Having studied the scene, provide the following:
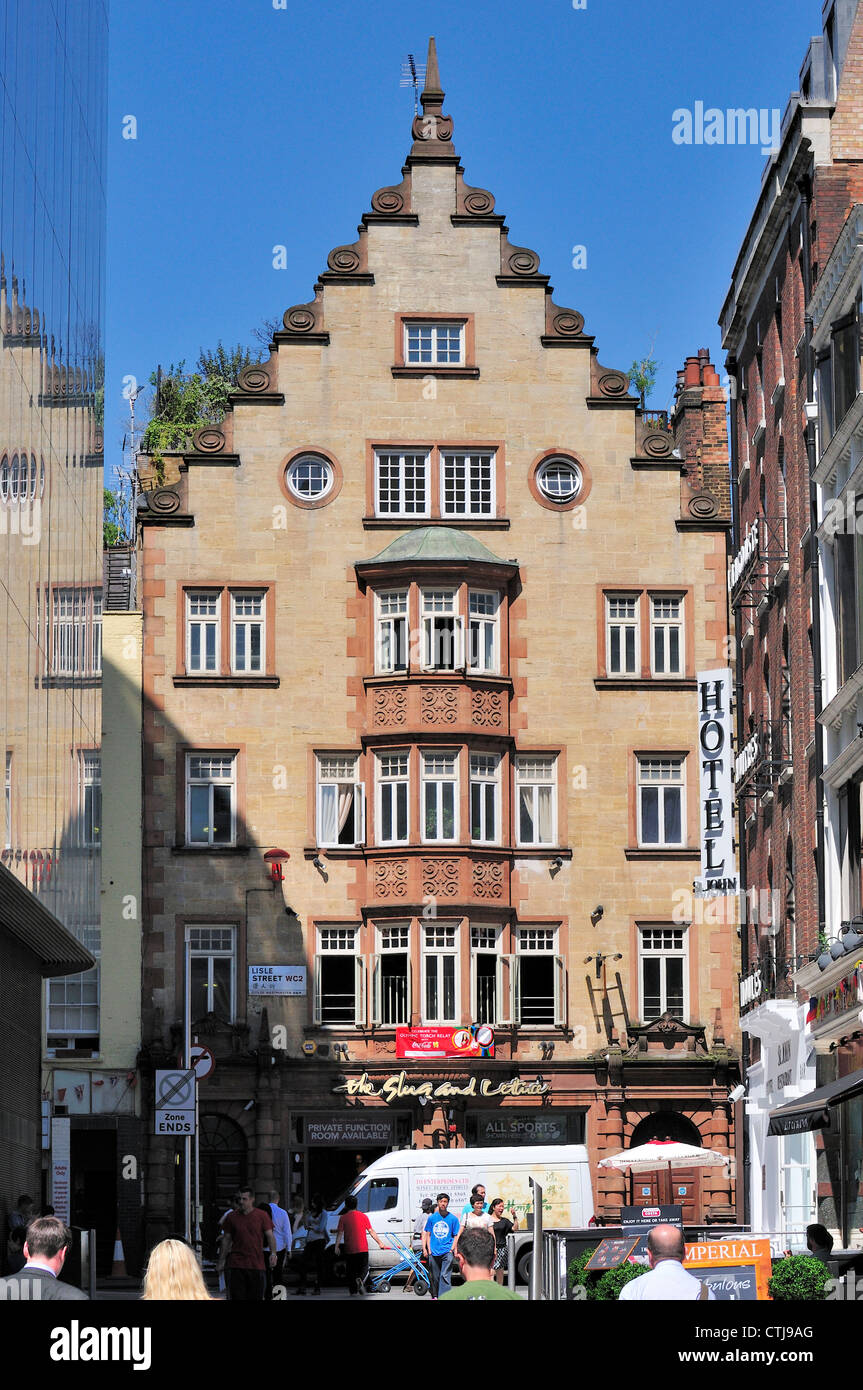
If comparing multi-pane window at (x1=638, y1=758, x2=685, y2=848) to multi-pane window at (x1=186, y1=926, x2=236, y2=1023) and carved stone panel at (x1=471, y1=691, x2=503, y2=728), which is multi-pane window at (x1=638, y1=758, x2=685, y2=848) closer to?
carved stone panel at (x1=471, y1=691, x2=503, y2=728)

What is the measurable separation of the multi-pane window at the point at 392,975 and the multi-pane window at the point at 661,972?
570 cm

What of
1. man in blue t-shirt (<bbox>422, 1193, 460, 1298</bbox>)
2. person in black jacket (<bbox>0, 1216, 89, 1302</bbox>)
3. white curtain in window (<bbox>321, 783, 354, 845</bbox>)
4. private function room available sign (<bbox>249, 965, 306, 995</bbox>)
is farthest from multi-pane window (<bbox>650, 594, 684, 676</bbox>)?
person in black jacket (<bbox>0, 1216, 89, 1302</bbox>)

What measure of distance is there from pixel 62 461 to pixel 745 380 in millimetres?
20164

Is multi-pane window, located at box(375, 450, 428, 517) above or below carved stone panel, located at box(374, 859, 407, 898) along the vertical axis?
above

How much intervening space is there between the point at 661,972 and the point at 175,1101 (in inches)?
684

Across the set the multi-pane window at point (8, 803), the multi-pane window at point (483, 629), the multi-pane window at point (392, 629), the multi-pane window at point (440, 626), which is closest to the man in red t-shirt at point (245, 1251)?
the multi-pane window at point (8, 803)

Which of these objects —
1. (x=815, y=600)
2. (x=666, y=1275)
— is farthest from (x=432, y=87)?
(x=666, y=1275)

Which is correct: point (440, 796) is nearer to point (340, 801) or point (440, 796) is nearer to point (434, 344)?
point (340, 801)

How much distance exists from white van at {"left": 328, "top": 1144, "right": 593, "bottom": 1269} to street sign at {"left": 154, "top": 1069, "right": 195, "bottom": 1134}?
5.51 m

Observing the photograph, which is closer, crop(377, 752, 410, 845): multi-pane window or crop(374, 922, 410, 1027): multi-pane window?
crop(374, 922, 410, 1027): multi-pane window

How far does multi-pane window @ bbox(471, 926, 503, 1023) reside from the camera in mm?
53812

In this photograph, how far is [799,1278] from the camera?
76.2 feet

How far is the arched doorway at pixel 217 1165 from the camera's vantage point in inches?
2094
